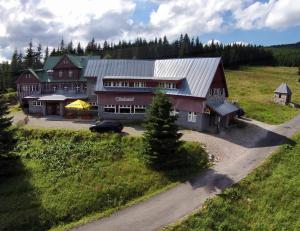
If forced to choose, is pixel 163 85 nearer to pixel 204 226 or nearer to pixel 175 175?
pixel 175 175

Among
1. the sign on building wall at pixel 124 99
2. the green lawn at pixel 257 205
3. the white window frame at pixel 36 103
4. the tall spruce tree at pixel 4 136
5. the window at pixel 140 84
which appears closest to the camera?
the green lawn at pixel 257 205

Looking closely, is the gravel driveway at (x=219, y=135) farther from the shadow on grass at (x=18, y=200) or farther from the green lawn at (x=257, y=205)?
the shadow on grass at (x=18, y=200)

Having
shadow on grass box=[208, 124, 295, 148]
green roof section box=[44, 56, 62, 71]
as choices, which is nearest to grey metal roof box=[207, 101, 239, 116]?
shadow on grass box=[208, 124, 295, 148]

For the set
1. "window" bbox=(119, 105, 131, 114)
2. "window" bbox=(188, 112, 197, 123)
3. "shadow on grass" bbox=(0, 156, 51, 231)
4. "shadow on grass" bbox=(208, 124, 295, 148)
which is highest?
"window" bbox=(119, 105, 131, 114)

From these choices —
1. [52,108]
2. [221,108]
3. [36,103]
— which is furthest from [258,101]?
[36,103]

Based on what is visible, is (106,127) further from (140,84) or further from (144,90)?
(140,84)

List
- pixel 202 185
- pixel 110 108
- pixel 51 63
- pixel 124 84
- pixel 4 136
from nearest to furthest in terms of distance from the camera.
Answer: pixel 202 185 → pixel 4 136 → pixel 110 108 → pixel 124 84 → pixel 51 63

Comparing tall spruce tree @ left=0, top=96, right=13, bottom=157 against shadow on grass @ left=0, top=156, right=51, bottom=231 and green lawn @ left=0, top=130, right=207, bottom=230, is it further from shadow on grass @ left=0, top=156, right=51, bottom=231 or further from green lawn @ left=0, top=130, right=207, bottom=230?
green lawn @ left=0, top=130, right=207, bottom=230

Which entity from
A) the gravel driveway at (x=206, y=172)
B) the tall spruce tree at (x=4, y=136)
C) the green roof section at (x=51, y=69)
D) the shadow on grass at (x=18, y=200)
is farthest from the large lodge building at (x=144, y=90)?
the shadow on grass at (x=18, y=200)
